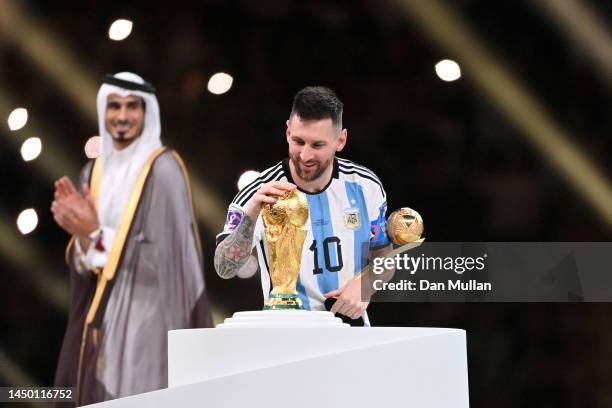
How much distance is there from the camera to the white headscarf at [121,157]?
4879 mm

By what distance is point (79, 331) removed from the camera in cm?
483

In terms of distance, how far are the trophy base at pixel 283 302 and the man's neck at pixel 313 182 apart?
103 centimetres

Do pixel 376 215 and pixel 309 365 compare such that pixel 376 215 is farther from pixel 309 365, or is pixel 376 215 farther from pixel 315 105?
pixel 309 365

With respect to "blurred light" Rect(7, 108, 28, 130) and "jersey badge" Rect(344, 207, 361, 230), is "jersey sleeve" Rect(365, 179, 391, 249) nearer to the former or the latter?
"jersey badge" Rect(344, 207, 361, 230)

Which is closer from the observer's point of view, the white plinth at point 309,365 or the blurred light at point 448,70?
the white plinth at point 309,365

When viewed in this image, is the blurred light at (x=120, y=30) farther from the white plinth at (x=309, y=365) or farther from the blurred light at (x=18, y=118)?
the white plinth at (x=309, y=365)

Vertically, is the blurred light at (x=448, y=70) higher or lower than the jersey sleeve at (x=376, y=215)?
higher

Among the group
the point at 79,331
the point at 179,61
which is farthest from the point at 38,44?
the point at 79,331

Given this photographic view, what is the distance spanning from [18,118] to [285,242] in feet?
9.08

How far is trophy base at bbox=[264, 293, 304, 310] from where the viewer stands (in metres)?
2.66

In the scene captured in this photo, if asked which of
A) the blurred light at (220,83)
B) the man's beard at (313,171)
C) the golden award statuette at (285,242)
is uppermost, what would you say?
the blurred light at (220,83)

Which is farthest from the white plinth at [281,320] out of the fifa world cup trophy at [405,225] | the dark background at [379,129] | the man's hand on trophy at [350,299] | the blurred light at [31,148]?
the blurred light at [31,148]

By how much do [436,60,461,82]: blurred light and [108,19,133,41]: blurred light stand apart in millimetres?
1521

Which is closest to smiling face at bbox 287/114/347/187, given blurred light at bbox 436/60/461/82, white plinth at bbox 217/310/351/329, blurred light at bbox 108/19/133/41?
white plinth at bbox 217/310/351/329
